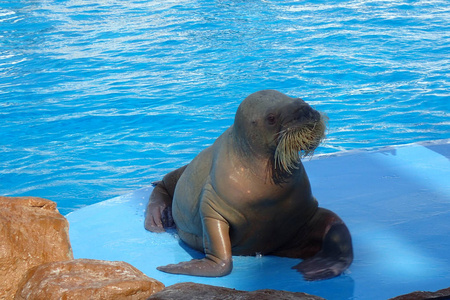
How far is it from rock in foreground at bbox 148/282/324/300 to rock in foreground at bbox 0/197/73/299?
2.39 feet

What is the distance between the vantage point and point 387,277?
3723 mm

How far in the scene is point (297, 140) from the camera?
12.1 ft

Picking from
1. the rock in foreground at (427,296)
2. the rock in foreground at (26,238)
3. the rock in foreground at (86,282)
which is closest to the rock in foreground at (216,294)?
the rock in foreground at (86,282)

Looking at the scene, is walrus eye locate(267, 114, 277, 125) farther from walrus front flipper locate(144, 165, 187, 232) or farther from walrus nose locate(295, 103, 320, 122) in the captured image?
walrus front flipper locate(144, 165, 187, 232)

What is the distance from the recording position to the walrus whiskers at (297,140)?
12.1 ft

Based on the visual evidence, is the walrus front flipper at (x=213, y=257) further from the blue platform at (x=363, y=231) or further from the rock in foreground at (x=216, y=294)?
the rock in foreground at (x=216, y=294)

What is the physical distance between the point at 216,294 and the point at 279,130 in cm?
129

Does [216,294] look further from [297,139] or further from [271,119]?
[271,119]

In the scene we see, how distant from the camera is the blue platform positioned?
12.2 ft

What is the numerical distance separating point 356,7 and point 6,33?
295 inches

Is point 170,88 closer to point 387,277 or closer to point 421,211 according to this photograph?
point 421,211

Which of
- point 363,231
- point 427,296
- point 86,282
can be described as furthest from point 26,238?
point 363,231

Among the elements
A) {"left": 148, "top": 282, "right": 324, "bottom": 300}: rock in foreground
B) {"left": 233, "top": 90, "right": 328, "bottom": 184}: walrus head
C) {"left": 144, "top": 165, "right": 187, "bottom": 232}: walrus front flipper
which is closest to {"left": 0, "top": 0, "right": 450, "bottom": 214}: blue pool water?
{"left": 144, "top": 165, "right": 187, "bottom": 232}: walrus front flipper

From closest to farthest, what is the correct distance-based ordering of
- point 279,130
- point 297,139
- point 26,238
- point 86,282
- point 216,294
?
point 216,294, point 86,282, point 26,238, point 297,139, point 279,130
